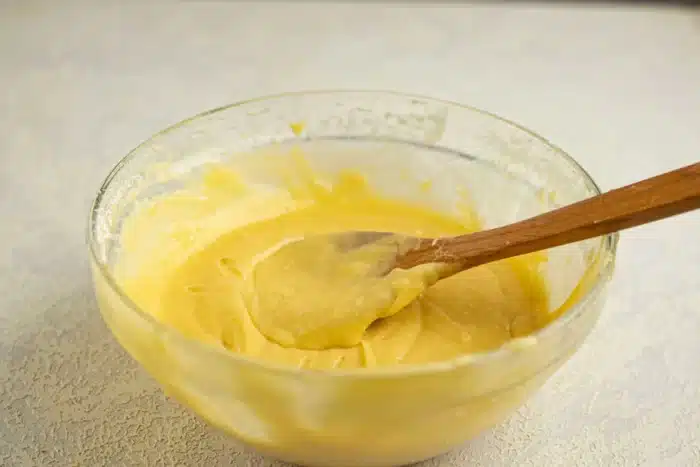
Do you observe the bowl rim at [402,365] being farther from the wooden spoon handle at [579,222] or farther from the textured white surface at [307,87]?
the textured white surface at [307,87]

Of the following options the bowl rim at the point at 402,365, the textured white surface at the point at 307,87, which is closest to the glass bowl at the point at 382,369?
the bowl rim at the point at 402,365

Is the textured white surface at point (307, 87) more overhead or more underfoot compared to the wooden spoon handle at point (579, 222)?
more underfoot

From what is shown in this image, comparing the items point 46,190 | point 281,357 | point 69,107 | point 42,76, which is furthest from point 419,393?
point 42,76

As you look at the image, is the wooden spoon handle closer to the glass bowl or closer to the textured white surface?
the glass bowl

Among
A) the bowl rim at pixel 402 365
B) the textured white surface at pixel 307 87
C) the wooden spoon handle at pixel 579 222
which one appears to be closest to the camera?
the bowl rim at pixel 402 365

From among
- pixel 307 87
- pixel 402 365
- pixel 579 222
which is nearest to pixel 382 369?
pixel 402 365

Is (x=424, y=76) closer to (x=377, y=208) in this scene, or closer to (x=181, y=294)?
(x=377, y=208)
